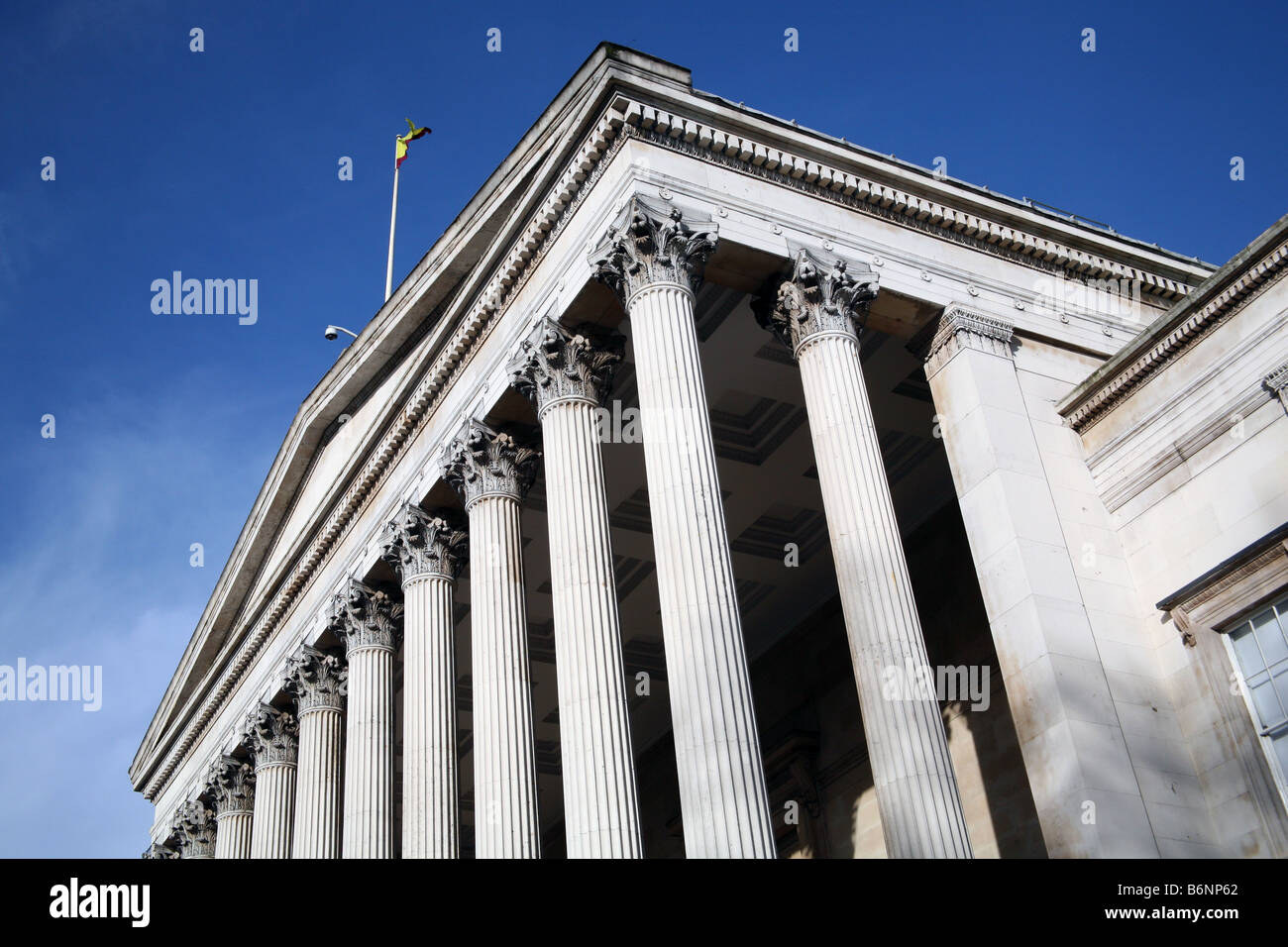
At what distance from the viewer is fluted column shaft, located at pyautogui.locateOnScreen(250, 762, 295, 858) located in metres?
29.9

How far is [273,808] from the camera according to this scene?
30.4 metres

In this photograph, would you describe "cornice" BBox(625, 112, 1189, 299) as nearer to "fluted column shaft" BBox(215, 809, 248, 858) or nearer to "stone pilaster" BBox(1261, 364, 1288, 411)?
"stone pilaster" BBox(1261, 364, 1288, 411)

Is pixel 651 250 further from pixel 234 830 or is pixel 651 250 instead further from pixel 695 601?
pixel 234 830

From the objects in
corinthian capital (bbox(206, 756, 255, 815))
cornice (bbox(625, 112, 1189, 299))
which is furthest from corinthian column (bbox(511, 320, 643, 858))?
corinthian capital (bbox(206, 756, 255, 815))

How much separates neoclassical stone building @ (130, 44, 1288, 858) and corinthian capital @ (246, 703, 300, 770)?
5.91 feet

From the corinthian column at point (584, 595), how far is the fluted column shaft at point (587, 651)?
13mm

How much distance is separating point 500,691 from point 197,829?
19.0 m

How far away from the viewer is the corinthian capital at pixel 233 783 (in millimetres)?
33281

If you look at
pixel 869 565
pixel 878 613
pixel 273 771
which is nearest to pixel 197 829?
pixel 273 771

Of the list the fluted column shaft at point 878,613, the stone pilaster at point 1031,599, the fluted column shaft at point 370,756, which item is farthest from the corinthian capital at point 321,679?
the stone pilaster at point 1031,599

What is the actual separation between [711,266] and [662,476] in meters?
4.14

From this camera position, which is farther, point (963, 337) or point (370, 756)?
point (370, 756)
